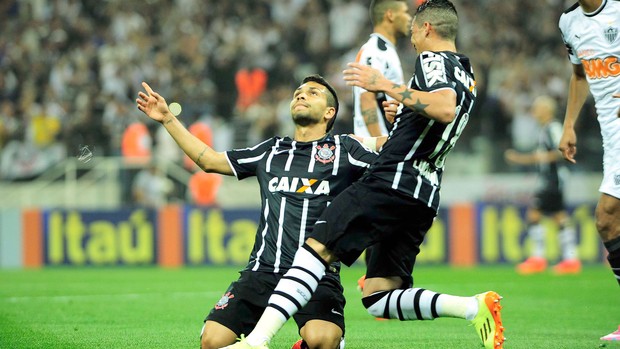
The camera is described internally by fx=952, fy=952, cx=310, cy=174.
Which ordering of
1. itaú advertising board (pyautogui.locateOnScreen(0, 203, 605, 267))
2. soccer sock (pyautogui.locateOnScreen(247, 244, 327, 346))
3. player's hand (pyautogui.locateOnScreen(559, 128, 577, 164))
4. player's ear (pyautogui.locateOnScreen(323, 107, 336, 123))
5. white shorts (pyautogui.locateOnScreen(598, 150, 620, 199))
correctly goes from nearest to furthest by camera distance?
soccer sock (pyautogui.locateOnScreen(247, 244, 327, 346)) < player's ear (pyautogui.locateOnScreen(323, 107, 336, 123)) < white shorts (pyautogui.locateOnScreen(598, 150, 620, 199)) < player's hand (pyautogui.locateOnScreen(559, 128, 577, 164)) < itaú advertising board (pyautogui.locateOnScreen(0, 203, 605, 267))

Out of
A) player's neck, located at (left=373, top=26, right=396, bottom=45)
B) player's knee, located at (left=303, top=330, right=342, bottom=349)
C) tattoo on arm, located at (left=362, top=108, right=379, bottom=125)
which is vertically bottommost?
player's knee, located at (left=303, top=330, right=342, bottom=349)

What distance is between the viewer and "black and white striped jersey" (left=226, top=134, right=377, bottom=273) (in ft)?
20.1

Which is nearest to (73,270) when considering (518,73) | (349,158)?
(518,73)

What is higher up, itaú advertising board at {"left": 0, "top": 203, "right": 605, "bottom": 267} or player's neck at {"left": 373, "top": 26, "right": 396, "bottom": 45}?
player's neck at {"left": 373, "top": 26, "right": 396, "bottom": 45}

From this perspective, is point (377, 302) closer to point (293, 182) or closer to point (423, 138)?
point (293, 182)

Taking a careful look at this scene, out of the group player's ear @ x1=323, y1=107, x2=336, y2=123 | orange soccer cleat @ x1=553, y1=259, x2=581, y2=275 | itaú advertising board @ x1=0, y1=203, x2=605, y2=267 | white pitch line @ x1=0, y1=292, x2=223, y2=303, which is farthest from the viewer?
itaú advertising board @ x1=0, y1=203, x2=605, y2=267

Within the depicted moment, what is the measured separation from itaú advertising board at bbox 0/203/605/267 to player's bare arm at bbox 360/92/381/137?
26.2ft

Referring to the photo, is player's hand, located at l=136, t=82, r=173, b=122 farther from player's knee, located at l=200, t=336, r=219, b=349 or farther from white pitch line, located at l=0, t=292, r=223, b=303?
white pitch line, located at l=0, t=292, r=223, b=303

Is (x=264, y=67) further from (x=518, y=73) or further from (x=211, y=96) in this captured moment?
(x=518, y=73)

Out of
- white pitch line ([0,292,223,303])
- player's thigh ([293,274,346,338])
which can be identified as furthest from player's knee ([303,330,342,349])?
white pitch line ([0,292,223,303])

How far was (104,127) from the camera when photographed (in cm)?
1914

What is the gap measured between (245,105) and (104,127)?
295 centimetres

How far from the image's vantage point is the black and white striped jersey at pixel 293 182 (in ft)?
20.1

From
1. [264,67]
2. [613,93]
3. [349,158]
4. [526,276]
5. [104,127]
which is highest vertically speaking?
[264,67]
